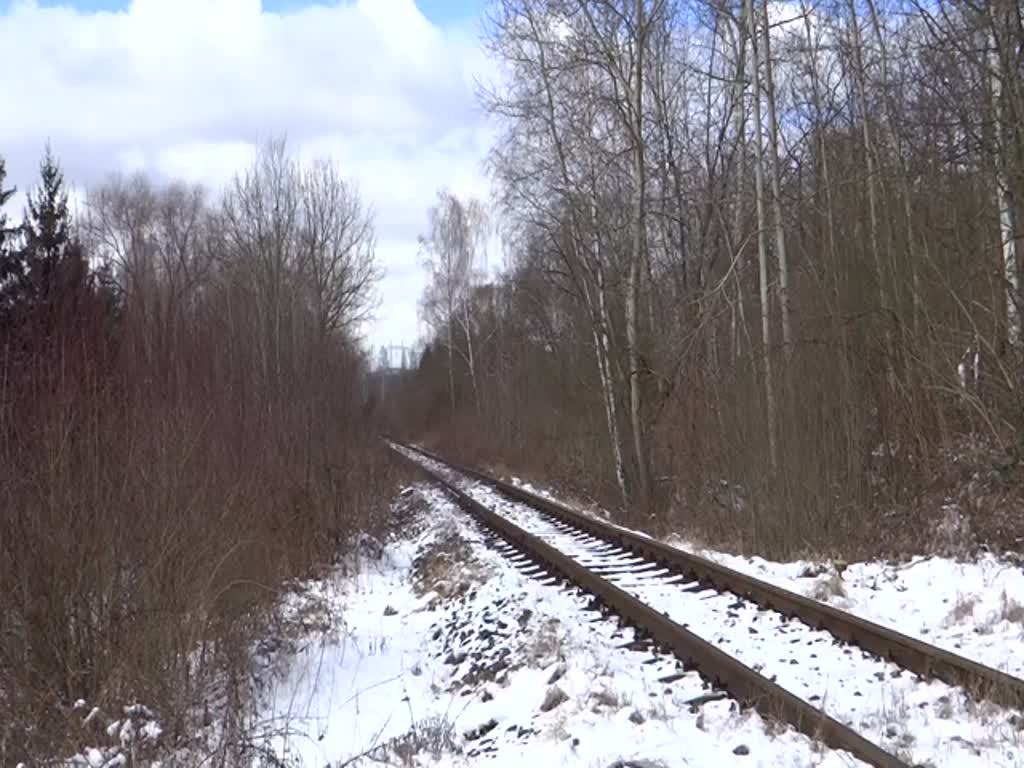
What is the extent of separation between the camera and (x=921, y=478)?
414 inches

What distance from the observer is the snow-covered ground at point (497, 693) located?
4895mm

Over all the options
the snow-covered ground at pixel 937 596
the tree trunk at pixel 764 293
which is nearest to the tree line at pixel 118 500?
the snow-covered ground at pixel 937 596

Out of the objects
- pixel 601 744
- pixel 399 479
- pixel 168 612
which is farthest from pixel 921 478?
pixel 399 479

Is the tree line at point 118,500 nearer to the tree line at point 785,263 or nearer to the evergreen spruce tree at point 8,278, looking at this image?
the evergreen spruce tree at point 8,278

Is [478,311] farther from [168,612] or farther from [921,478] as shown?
[168,612]

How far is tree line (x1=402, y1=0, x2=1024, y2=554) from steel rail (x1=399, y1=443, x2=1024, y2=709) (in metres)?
1.82

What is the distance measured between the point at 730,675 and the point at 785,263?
333 inches

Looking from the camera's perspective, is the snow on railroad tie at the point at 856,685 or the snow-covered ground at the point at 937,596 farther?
the snow-covered ground at the point at 937,596

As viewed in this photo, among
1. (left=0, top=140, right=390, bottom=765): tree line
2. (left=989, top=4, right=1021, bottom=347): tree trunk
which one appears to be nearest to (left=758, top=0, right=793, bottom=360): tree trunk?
(left=989, top=4, right=1021, bottom=347): tree trunk

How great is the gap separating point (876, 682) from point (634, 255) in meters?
11.8

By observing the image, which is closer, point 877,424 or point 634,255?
point 877,424

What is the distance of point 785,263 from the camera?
42.3 feet

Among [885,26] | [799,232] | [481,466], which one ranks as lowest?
[481,466]

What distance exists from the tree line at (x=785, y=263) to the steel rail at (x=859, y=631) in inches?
71.6
